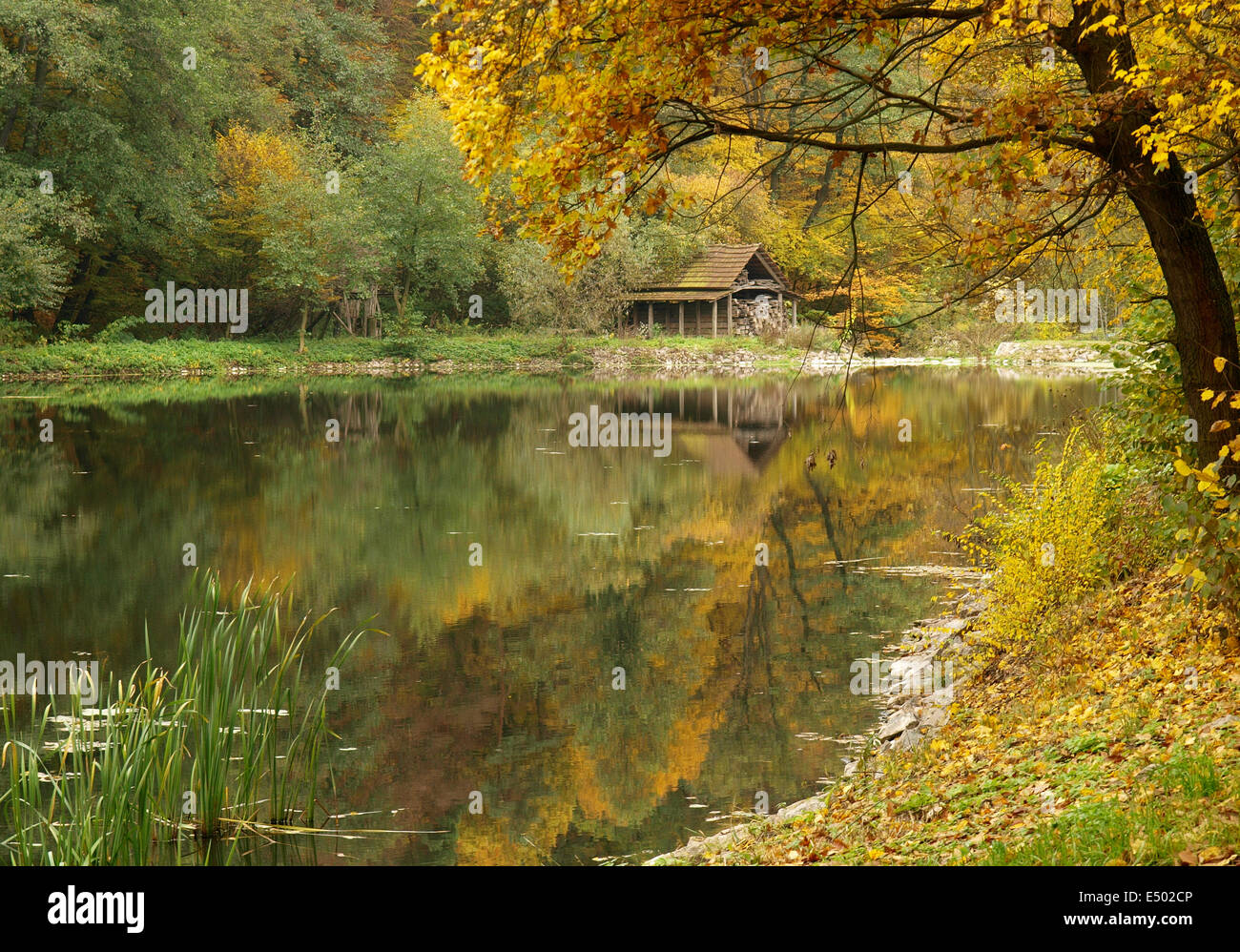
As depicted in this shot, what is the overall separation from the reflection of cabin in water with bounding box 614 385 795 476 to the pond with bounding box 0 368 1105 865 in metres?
0.20

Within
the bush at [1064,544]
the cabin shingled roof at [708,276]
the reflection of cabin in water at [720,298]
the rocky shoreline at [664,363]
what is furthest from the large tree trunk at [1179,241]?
the cabin shingled roof at [708,276]

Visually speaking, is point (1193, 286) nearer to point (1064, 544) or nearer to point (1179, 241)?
point (1179, 241)

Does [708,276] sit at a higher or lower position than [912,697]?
higher

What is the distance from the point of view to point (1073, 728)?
267 inches

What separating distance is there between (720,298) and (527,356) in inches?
371

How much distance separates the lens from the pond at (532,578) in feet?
28.0

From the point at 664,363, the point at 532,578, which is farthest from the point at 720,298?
the point at 532,578

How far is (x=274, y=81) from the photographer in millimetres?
59219

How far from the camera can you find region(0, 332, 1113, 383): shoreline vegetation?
47.8 metres

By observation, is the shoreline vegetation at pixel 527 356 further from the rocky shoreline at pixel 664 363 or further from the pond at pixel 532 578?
the pond at pixel 532 578

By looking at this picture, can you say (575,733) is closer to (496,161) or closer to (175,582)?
(496,161)

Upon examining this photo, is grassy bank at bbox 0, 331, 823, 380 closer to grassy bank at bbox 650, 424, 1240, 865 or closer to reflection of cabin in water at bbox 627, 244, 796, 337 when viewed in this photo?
reflection of cabin in water at bbox 627, 244, 796, 337

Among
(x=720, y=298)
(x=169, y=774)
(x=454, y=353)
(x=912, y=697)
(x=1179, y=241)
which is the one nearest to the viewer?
(x=169, y=774)

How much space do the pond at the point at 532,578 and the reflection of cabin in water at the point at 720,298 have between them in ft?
81.4
